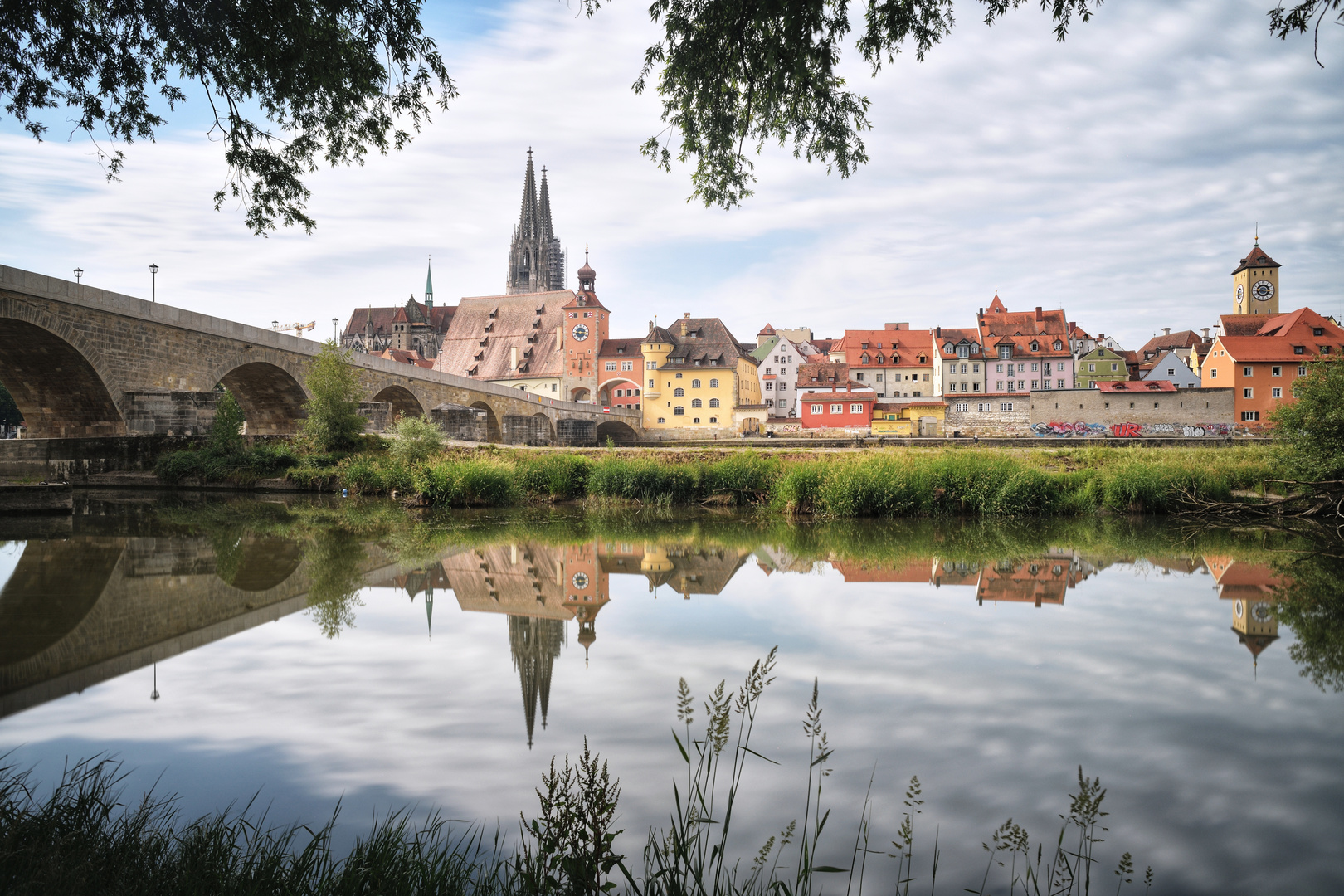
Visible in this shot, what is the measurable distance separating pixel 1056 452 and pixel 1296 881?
2040 centimetres

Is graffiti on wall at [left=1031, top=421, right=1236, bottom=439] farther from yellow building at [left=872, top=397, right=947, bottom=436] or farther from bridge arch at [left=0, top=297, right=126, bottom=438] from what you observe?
bridge arch at [left=0, top=297, right=126, bottom=438]

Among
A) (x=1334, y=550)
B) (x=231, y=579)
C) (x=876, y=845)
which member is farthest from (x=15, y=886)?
(x=1334, y=550)

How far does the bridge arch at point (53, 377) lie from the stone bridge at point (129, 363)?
24 mm

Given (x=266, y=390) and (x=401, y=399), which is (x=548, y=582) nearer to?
(x=266, y=390)

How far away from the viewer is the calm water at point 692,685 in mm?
2975

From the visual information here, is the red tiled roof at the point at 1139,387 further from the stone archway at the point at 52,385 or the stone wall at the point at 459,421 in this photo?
the stone archway at the point at 52,385

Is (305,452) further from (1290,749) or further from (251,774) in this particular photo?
(1290,749)

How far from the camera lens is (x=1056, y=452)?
69.7 feet

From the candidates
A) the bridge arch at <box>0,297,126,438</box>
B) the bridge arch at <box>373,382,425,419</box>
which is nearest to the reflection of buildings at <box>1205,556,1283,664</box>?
the bridge arch at <box>0,297,126,438</box>

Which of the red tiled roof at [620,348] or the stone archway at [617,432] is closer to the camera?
the stone archway at [617,432]

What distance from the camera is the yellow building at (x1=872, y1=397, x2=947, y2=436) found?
185 feet

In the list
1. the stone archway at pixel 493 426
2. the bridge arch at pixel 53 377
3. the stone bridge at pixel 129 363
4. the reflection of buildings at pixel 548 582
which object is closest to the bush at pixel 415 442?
the stone bridge at pixel 129 363

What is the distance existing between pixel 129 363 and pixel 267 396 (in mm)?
7841

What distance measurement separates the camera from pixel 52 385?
19.2m
